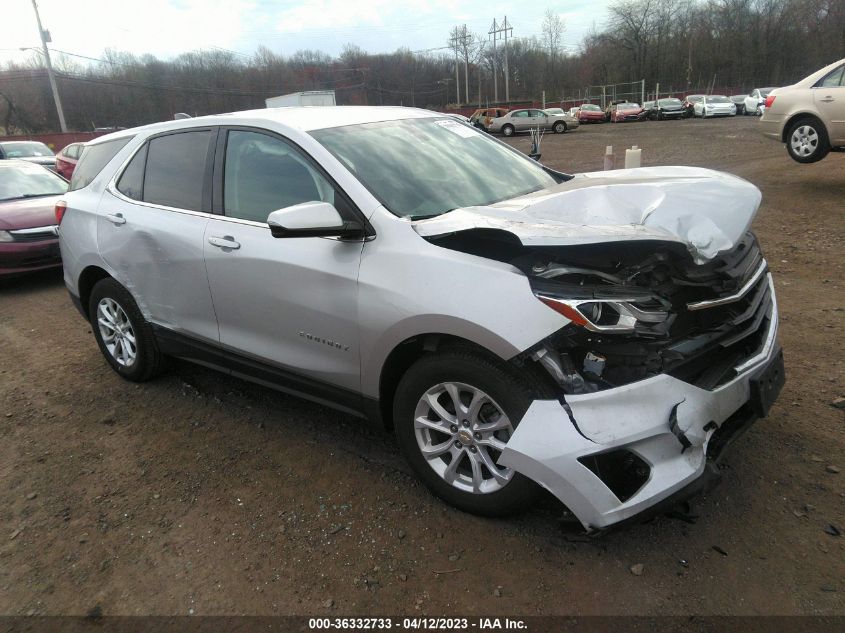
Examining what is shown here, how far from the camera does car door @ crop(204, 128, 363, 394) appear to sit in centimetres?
281

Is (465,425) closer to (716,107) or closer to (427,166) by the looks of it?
(427,166)

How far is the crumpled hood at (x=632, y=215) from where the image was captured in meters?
2.27

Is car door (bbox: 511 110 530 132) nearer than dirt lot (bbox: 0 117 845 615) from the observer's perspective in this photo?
No

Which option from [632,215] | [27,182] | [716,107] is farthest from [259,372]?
[716,107]

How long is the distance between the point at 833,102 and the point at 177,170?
9.32m

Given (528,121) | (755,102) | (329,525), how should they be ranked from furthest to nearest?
(528,121) < (755,102) < (329,525)

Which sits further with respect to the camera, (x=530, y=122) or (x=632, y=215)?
(x=530, y=122)

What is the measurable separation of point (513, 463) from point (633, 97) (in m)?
61.0

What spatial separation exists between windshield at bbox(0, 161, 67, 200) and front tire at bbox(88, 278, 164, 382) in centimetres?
510

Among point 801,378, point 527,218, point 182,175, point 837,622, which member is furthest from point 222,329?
point 801,378

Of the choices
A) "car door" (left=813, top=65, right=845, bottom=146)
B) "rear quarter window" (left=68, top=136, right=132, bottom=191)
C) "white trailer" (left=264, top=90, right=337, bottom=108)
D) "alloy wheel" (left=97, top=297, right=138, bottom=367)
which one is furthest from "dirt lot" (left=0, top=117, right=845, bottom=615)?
"white trailer" (left=264, top=90, right=337, bottom=108)

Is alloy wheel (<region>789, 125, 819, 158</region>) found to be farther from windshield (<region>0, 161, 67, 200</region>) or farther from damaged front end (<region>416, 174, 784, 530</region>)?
windshield (<region>0, 161, 67, 200</region>)

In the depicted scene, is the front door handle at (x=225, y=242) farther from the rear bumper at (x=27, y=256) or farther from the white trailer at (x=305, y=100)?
the white trailer at (x=305, y=100)

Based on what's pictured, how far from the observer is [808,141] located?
9094 millimetres
